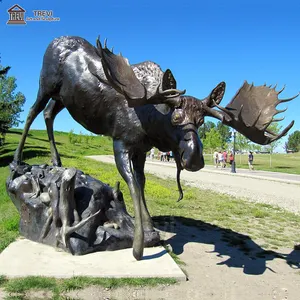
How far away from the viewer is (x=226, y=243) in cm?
646

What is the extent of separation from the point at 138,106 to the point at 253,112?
4.67 ft

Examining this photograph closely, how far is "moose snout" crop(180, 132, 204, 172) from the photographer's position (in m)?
4.08

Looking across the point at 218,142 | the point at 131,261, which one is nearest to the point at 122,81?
the point at 131,261

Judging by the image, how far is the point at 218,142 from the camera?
151ft

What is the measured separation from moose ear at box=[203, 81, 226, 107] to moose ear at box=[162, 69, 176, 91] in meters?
0.42

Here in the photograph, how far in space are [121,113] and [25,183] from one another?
198 centimetres

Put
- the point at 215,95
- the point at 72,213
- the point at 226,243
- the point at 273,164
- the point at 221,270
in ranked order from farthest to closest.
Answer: the point at 273,164 → the point at 226,243 → the point at 72,213 → the point at 221,270 → the point at 215,95

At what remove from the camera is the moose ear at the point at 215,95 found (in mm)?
4348

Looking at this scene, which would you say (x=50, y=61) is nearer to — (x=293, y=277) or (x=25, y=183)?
(x=25, y=183)

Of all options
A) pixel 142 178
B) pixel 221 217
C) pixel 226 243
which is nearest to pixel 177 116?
pixel 142 178

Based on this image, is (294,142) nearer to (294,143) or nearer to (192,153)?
(294,143)

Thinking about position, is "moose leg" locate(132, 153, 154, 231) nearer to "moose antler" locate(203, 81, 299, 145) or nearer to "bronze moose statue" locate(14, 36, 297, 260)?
"bronze moose statue" locate(14, 36, 297, 260)

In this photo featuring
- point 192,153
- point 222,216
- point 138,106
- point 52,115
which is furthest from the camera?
point 222,216
